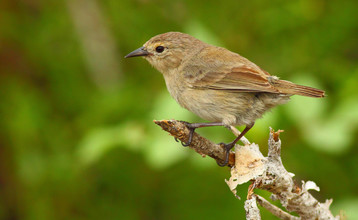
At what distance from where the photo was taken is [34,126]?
18.3ft

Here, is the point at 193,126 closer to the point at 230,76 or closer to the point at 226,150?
the point at 226,150

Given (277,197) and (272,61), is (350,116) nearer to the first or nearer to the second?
(277,197)

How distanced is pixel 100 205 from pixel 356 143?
8.73 feet

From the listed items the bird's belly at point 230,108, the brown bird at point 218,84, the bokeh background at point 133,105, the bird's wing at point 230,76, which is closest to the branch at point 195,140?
the brown bird at point 218,84

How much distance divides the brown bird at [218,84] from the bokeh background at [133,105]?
13cm

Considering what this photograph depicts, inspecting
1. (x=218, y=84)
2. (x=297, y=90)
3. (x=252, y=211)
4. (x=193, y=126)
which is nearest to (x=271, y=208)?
(x=252, y=211)

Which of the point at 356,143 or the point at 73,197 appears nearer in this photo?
the point at 356,143

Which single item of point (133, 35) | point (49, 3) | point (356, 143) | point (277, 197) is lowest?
point (277, 197)

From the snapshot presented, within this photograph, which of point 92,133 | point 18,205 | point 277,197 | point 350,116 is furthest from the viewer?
point 18,205

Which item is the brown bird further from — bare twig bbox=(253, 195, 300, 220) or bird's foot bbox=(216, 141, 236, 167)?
bare twig bbox=(253, 195, 300, 220)

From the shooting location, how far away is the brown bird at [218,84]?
428cm

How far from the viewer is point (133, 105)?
4.96 meters

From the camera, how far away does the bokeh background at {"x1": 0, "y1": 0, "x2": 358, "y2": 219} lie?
4.48 m

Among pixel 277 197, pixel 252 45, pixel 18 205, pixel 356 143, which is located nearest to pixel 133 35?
pixel 252 45
